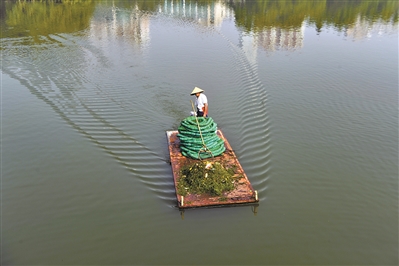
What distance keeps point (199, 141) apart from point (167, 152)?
1.24 meters

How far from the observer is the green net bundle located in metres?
8.70

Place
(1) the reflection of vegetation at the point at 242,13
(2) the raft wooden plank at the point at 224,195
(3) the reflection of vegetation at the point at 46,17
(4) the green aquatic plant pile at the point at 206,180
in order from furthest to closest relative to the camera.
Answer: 1. (1) the reflection of vegetation at the point at 242,13
2. (3) the reflection of vegetation at the point at 46,17
3. (4) the green aquatic plant pile at the point at 206,180
4. (2) the raft wooden plank at the point at 224,195

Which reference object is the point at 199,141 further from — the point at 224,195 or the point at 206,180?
the point at 224,195

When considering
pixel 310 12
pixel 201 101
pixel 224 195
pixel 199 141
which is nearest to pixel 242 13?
pixel 310 12

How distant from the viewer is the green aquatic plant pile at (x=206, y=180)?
24.5ft

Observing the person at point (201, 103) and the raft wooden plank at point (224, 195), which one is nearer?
the raft wooden plank at point (224, 195)

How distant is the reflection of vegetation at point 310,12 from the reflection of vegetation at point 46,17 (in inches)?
498

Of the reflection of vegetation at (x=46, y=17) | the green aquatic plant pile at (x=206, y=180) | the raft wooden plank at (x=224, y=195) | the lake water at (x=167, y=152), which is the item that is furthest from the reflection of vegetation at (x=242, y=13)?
the green aquatic plant pile at (x=206, y=180)

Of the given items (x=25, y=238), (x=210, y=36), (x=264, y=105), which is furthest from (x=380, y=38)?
(x=25, y=238)

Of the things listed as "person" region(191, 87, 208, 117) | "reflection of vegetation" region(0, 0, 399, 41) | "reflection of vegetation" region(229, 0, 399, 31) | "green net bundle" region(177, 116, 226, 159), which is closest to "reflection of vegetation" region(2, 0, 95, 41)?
"reflection of vegetation" region(0, 0, 399, 41)

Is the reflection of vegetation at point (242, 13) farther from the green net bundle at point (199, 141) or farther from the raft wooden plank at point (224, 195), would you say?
the raft wooden plank at point (224, 195)

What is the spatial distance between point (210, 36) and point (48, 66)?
1081 centimetres

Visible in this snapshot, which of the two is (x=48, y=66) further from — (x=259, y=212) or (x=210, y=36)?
(x=259, y=212)

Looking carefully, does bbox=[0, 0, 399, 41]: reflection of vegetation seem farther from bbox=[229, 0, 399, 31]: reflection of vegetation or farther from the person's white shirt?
the person's white shirt
